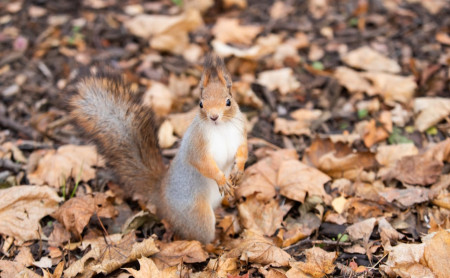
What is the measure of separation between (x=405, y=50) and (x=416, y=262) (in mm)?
2256

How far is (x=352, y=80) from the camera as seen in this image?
11.2 ft

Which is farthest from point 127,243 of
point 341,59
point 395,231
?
point 341,59

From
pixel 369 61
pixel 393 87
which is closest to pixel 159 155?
pixel 393 87

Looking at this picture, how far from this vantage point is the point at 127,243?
229 cm

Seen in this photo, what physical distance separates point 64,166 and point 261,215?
1250mm

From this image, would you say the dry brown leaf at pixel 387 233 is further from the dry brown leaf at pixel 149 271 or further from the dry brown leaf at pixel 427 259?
the dry brown leaf at pixel 149 271

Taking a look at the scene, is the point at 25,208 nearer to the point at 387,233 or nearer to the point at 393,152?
the point at 387,233

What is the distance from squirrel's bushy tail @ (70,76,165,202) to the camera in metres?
2.42

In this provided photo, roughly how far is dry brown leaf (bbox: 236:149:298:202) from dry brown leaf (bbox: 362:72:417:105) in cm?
92

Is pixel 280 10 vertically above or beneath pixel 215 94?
beneath

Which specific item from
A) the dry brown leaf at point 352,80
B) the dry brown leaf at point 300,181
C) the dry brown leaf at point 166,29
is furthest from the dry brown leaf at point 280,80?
the dry brown leaf at point 300,181

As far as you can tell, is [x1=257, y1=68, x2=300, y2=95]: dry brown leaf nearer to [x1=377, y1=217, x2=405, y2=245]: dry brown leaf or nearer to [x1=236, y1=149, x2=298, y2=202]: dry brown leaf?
[x1=236, y1=149, x2=298, y2=202]: dry brown leaf

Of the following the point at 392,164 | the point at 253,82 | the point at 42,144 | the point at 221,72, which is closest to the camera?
the point at 221,72

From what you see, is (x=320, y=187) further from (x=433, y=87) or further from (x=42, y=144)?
(x=42, y=144)
